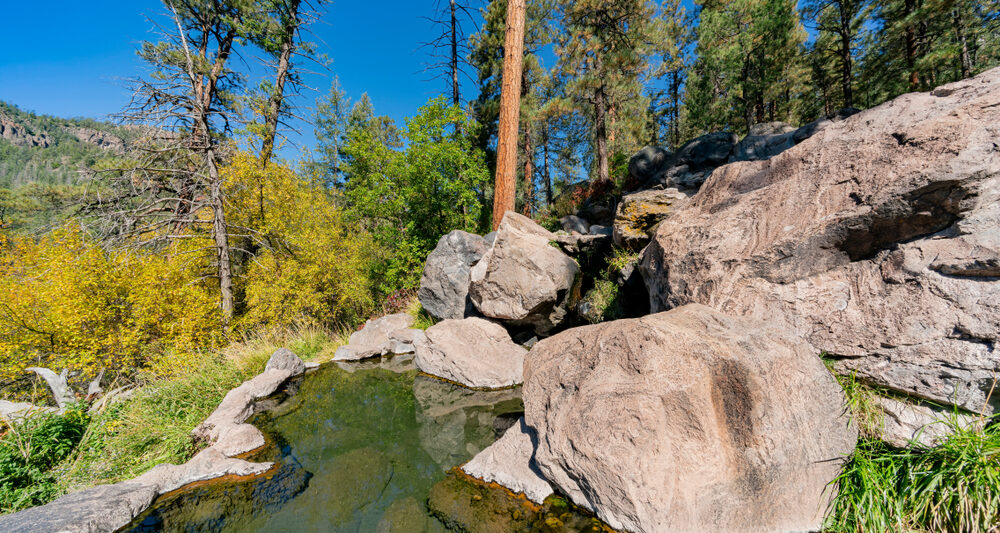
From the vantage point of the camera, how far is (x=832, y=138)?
11.4 feet

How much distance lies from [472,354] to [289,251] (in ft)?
18.3

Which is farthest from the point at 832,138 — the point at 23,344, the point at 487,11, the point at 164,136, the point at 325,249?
the point at 487,11

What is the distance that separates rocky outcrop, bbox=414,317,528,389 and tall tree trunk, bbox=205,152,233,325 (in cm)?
428

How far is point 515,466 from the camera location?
3281mm

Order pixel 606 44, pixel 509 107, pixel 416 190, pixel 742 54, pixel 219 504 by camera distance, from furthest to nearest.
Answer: pixel 742 54, pixel 606 44, pixel 416 190, pixel 509 107, pixel 219 504

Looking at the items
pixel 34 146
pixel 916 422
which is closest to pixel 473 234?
pixel 916 422

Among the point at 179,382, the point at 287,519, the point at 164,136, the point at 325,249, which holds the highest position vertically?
the point at 164,136

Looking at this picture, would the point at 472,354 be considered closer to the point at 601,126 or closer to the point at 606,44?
the point at 601,126

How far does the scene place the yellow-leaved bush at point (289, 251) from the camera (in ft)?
25.8

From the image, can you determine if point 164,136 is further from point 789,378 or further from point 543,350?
point 789,378

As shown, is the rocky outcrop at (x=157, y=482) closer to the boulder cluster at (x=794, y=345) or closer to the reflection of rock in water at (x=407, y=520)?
the reflection of rock in water at (x=407, y=520)

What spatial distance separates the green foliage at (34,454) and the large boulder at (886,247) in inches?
260

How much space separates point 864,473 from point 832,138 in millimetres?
3098

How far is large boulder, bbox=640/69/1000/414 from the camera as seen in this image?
238 centimetres
